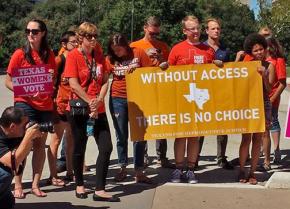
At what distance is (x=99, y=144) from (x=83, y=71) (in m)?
0.78

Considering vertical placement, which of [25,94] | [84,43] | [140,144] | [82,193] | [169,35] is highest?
[169,35]

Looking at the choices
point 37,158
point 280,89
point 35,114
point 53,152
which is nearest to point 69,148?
point 53,152

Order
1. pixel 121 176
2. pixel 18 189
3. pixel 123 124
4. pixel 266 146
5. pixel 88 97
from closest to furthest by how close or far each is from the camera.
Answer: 1. pixel 88 97
2. pixel 18 189
3. pixel 123 124
4. pixel 121 176
5. pixel 266 146

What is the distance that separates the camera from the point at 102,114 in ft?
19.2

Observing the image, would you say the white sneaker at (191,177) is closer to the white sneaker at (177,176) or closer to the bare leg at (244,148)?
the white sneaker at (177,176)

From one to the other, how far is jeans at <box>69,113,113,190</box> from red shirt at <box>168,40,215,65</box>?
1.22 m

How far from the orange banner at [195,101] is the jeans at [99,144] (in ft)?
2.19

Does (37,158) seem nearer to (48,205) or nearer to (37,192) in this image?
(37,192)

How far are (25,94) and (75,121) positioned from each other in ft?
2.02

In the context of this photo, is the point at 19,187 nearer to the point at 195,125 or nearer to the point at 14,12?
the point at 195,125

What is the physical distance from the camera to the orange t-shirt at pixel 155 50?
6.84 metres

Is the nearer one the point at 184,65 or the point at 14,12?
the point at 184,65

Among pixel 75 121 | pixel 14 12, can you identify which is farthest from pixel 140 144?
pixel 14 12

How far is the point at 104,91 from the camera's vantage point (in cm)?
586
